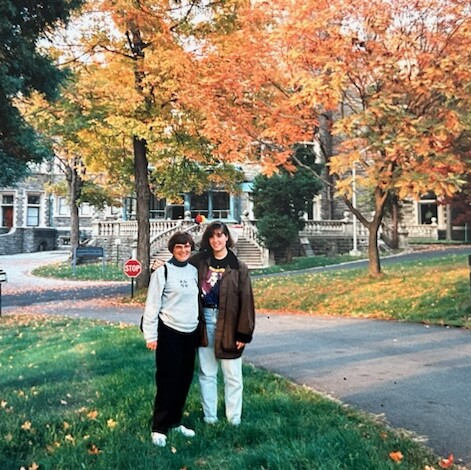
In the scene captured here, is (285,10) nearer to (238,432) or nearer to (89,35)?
(89,35)

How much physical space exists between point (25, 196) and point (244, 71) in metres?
37.3

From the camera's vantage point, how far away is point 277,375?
6.33 m

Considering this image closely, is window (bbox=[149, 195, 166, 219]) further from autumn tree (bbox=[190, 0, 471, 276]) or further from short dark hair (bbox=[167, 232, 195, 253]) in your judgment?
short dark hair (bbox=[167, 232, 195, 253])

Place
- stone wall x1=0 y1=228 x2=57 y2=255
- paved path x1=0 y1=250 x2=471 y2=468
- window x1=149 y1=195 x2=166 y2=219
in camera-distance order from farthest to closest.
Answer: stone wall x1=0 y1=228 x2=57 y2=255, window x1=149 y1=195 x2=166 y2=219, paved path x1=0 y1=250 x2=471 y2=468

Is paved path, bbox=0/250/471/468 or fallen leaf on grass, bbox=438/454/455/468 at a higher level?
fallen leaf on grass, bbox=438/454/455/468

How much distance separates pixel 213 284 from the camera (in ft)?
14.4

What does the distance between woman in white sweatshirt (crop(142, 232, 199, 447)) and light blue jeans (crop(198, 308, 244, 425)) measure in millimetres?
164

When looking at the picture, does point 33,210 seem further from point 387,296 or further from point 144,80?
point 387,296

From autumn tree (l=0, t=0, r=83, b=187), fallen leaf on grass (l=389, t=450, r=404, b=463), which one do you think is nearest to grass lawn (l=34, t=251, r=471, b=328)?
fallen leaf on grass (l=389, t=450, r=404, b=463)

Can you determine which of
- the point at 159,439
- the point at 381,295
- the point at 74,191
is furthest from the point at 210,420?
the point at 74,191

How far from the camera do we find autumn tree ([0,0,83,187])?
829 cm

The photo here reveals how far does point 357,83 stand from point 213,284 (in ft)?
32.2

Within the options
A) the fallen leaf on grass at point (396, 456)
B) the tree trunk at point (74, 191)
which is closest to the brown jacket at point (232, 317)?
the fallen leaf on grass at point (396, 456)

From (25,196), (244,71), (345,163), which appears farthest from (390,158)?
(25,196)
